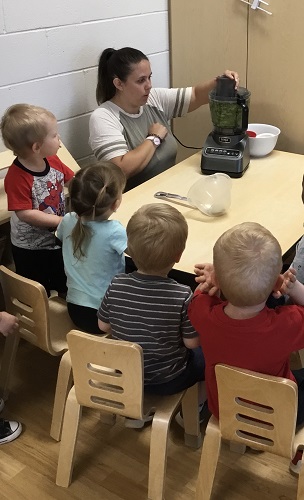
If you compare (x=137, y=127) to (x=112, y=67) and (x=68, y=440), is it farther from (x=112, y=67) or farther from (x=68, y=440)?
(x=68, y=440)

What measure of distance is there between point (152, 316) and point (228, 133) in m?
1.15

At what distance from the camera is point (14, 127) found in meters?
2.05

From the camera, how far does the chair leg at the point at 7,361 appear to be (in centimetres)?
209

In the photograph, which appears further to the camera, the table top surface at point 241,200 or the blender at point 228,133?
the blender at point 228,133

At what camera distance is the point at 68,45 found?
266 cm

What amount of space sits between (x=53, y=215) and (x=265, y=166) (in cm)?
94

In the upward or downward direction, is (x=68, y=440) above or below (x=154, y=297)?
below

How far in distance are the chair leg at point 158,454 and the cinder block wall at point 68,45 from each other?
1496 millimetres

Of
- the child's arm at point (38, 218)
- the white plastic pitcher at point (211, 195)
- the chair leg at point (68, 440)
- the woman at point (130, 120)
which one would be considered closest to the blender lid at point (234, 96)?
the woman at point (130, 120)

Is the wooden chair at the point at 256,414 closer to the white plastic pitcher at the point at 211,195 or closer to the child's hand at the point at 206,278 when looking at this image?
the child's hand at the point at 206,278

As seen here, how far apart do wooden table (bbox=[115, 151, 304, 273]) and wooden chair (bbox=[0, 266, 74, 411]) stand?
1.34 ft

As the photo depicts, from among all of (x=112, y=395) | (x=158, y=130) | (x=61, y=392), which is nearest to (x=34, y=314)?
(x=61, y=392)

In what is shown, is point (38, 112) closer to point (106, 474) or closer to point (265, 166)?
point (265, 166)

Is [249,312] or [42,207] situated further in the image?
[42,207]
